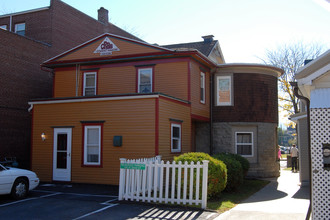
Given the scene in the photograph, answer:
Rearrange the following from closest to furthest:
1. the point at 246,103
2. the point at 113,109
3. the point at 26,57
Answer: the point at 113,109 < the point at 246,103 < the point at 26,57

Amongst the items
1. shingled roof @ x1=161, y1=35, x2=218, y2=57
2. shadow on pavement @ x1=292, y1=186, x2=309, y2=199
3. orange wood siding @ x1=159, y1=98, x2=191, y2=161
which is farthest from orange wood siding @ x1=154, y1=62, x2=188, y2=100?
shingled roof @ x1=161, y1=35, x2=218, y2=57

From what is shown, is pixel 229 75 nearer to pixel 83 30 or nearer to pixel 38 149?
pixel 38 149

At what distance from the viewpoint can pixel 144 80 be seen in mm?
17984

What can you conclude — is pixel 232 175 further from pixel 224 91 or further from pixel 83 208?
pixel 224 91

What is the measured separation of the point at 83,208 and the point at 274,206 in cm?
556

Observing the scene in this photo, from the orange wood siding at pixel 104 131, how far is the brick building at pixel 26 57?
4.65m

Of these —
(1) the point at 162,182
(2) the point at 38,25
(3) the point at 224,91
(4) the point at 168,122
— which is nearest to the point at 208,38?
(3) the point at 224,91

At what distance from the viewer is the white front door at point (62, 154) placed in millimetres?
15406

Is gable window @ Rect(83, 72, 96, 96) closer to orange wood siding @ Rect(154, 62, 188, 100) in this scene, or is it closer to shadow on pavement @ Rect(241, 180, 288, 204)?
orange wood siding @ Rect(154, 62, 188, 100)

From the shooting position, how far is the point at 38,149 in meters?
16.0

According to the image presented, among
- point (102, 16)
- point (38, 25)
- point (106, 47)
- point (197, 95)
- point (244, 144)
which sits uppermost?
point (102, 16)

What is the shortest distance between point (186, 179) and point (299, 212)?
3156 mm

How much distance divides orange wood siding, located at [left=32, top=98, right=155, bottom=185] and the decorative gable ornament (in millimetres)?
4168

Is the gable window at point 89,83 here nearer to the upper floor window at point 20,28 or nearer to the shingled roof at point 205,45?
the shingled roof at point 205,45
